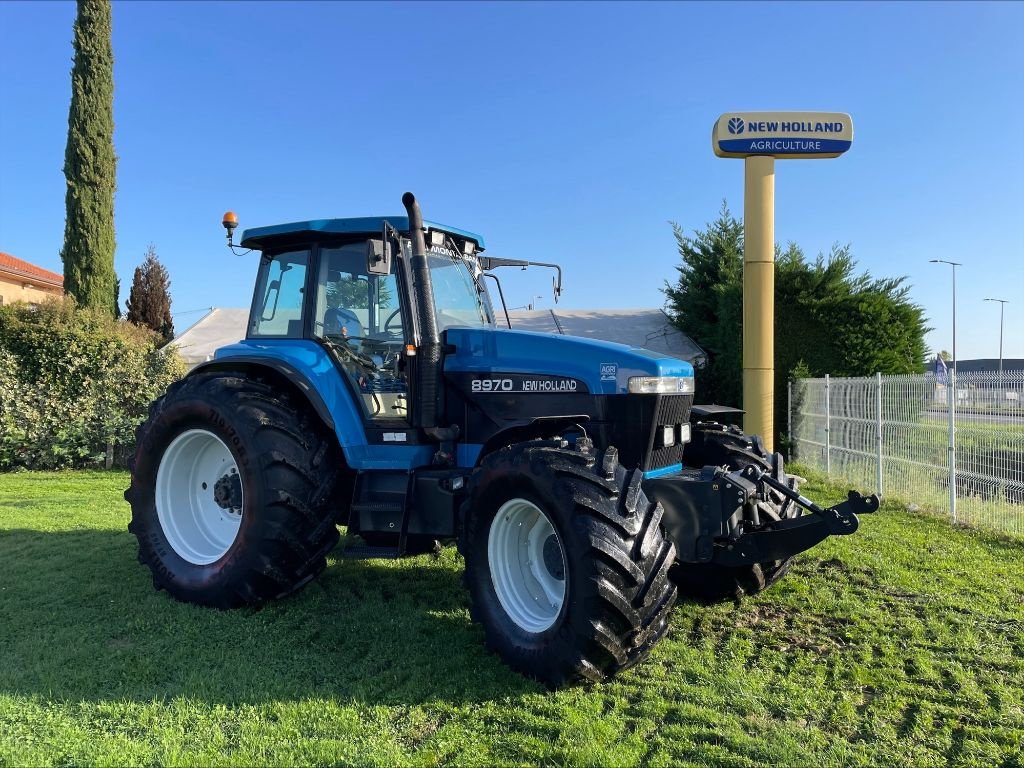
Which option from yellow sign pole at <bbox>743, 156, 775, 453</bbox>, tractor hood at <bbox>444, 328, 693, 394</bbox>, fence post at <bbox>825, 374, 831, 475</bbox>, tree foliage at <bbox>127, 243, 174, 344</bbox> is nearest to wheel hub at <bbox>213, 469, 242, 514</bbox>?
tractor hood at <bbox>444, 328, 693, 394</bbox>

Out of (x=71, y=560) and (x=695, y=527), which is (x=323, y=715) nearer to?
(x=695, y=527)

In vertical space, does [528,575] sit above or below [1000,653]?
above

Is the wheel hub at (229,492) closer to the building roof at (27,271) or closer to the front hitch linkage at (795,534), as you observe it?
the front hitch linkage at (795,534)

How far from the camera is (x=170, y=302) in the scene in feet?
78.6

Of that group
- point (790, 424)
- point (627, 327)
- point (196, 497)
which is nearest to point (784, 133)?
point (790, 424)

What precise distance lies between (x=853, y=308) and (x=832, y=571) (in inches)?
324

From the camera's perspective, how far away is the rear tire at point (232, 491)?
436 centimetres

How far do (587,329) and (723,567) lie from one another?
1206cm

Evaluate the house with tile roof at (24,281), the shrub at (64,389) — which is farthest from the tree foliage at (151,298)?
the shrub at (64,389)

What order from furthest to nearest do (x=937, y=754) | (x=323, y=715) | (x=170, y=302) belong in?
(x=170, y=302) < (x=323, y=715) < (x=937, y=754)

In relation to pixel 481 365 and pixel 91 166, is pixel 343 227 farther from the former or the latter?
pixel 91 166

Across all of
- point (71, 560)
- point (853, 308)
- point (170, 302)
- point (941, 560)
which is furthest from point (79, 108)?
point (941, 560)

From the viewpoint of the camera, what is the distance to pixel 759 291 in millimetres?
10773

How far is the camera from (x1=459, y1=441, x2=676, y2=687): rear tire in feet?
10.6
